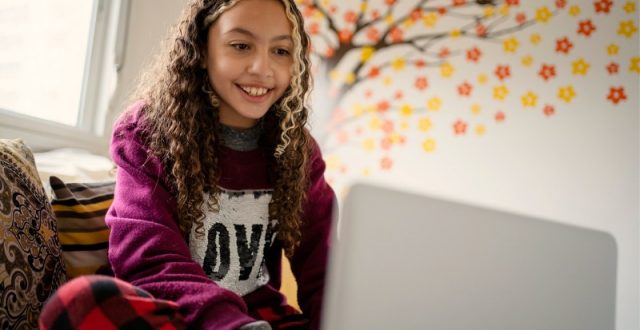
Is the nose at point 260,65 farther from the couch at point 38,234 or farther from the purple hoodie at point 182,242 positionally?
the couch at point 38,234

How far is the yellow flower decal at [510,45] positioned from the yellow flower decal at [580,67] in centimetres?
21

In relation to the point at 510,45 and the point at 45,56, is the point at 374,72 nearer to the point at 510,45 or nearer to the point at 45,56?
the point at 510,45

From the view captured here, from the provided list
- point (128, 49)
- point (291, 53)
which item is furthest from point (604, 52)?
point (128, 49)

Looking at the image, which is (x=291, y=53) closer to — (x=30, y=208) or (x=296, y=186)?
(x=296, y=186)

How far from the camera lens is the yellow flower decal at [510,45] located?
2.00m

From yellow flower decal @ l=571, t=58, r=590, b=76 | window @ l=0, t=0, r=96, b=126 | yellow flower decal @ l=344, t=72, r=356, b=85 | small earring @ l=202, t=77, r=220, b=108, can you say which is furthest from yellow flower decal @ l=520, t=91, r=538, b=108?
window @ l=0, t=0, r=96, b=126

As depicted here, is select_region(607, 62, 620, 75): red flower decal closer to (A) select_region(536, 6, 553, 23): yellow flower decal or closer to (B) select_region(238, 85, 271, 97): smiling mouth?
(A) select_region(536, 6, 553, 23): yellow flower decal

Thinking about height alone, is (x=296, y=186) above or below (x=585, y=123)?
below

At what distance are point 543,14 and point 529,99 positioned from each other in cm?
33

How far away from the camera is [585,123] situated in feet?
6.25

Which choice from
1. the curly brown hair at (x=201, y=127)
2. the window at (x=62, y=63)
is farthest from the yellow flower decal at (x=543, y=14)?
the window at (x=62, y=63)

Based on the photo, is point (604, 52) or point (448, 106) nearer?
point (604, 52)

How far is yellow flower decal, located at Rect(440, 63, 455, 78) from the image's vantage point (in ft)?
6.79

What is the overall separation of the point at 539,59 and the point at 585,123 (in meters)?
0.29
